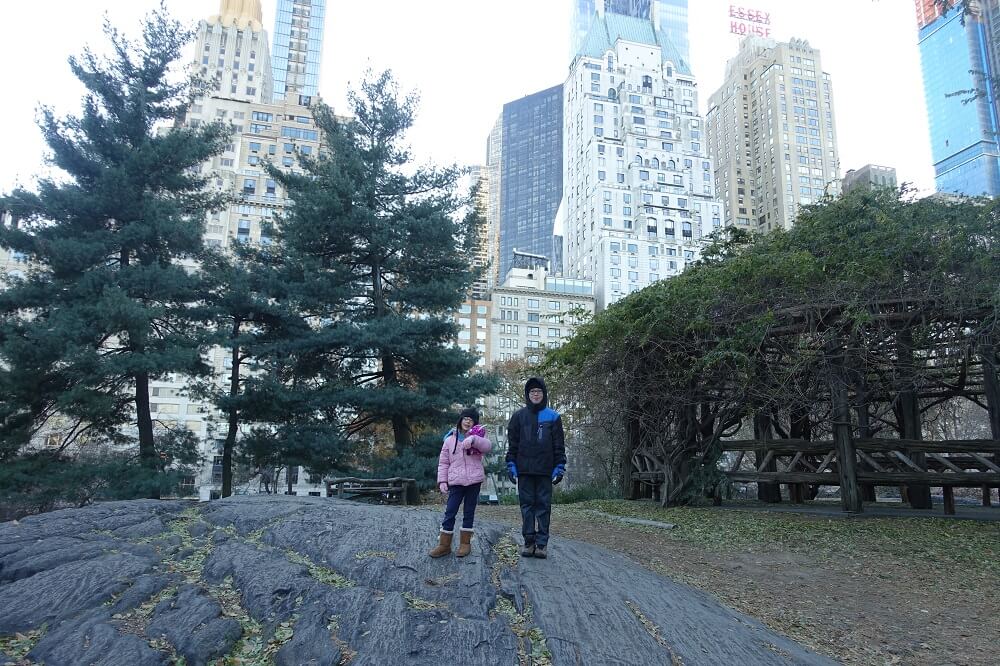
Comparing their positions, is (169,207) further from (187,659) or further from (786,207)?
(786,207)

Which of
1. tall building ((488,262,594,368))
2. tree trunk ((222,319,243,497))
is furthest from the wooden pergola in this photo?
tall building ((488,262,594,368))

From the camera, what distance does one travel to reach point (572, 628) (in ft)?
15.8

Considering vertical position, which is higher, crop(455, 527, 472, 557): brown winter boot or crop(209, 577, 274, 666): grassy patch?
crop(455, 527, 472, 557): brown winter boot

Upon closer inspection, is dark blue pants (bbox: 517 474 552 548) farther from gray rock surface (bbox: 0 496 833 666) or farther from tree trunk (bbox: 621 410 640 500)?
tree trunk (bbox: 621 410 640 500)

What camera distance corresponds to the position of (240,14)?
12625 centimetres

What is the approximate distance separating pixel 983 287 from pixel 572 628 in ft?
31.4

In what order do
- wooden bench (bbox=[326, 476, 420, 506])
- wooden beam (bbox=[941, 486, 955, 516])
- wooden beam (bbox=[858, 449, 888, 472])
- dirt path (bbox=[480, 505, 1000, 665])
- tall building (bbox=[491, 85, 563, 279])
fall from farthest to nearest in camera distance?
tall building (bbox=[491, 85, 563, 279]) < wooden bench (bbox=[326, 476, 420, 506]) < wooden beam (bbox=[858, 449, 888, 472]) < wooden beam (bbox=[941, 486, 955, 516]) < dirt path (bbox=[480, 505, 1000, 665])

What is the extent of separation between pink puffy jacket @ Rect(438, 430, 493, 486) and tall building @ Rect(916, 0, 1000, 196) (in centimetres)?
769

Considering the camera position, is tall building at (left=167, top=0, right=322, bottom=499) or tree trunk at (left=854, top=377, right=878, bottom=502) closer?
tree trunk at (left=854, top=377, right=878, bottom=502)

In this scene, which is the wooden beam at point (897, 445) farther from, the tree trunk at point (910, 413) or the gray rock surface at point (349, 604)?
the gray rock surface at point (349, 604)

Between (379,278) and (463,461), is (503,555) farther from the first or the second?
(379,278)

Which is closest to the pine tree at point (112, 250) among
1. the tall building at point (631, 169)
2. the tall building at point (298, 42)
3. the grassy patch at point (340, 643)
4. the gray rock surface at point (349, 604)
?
the gray rock surface at point (349, 604)

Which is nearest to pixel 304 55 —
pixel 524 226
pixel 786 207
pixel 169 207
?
pixel 524 226

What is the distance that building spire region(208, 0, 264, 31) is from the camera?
402ft
